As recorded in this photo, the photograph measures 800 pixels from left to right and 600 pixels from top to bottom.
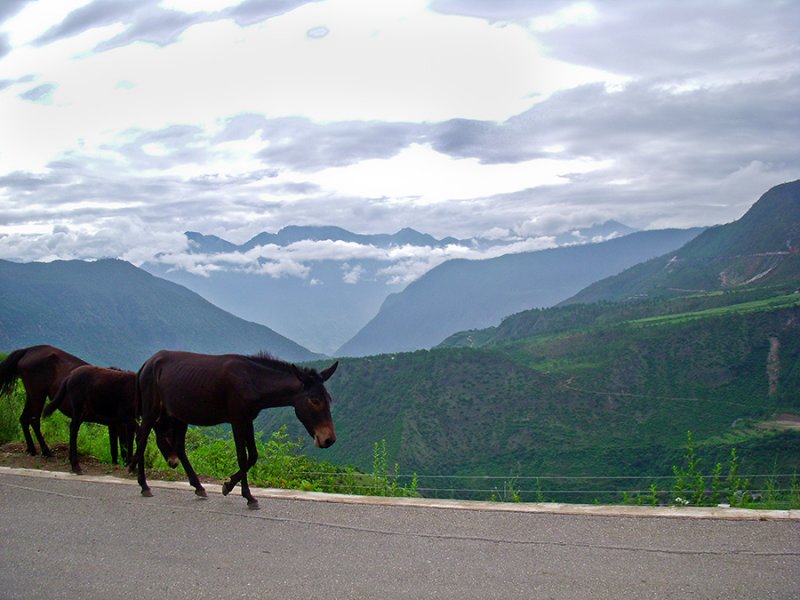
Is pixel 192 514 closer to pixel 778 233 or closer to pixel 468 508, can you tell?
pixel 468 508

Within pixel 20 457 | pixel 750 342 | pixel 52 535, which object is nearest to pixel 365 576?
pixel 52 535

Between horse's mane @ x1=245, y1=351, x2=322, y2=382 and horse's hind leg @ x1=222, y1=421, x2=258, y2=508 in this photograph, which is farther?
horse's mane @ x1=245, y1=351, x2=322, y2=382

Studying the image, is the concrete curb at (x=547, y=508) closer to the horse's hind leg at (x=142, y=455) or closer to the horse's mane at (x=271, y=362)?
the horse's hind leg at (x=142, y=455)

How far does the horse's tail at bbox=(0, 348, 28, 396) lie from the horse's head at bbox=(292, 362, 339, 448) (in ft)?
18.8

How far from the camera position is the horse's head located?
291 inches

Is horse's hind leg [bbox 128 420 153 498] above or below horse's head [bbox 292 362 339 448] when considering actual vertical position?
below

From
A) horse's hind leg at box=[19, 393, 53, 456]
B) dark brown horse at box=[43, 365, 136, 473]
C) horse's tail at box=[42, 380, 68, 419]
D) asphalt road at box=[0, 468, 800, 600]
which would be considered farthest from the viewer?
horse's hind leg at box=[19, 393, 53, 456]

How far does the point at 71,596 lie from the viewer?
518 cm

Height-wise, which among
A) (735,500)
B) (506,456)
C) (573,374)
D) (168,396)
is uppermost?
(168,396)

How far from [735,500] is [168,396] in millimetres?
6063

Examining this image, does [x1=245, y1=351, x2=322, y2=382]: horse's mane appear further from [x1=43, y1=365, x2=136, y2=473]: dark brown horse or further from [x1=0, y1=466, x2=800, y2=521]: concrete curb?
[x1=43, y1=365, x2=136, y2=473]: dark brown horse

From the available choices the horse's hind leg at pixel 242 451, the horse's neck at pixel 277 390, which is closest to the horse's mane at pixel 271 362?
the horse's neck at pixel 277 390

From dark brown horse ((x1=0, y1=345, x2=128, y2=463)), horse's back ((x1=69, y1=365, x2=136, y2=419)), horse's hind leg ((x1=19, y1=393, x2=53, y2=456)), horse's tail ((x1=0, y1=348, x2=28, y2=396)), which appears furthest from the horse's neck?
horse's tail ((x1=0, y1=348, x2=28, y2=396))

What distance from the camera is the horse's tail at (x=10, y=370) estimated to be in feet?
36.0
